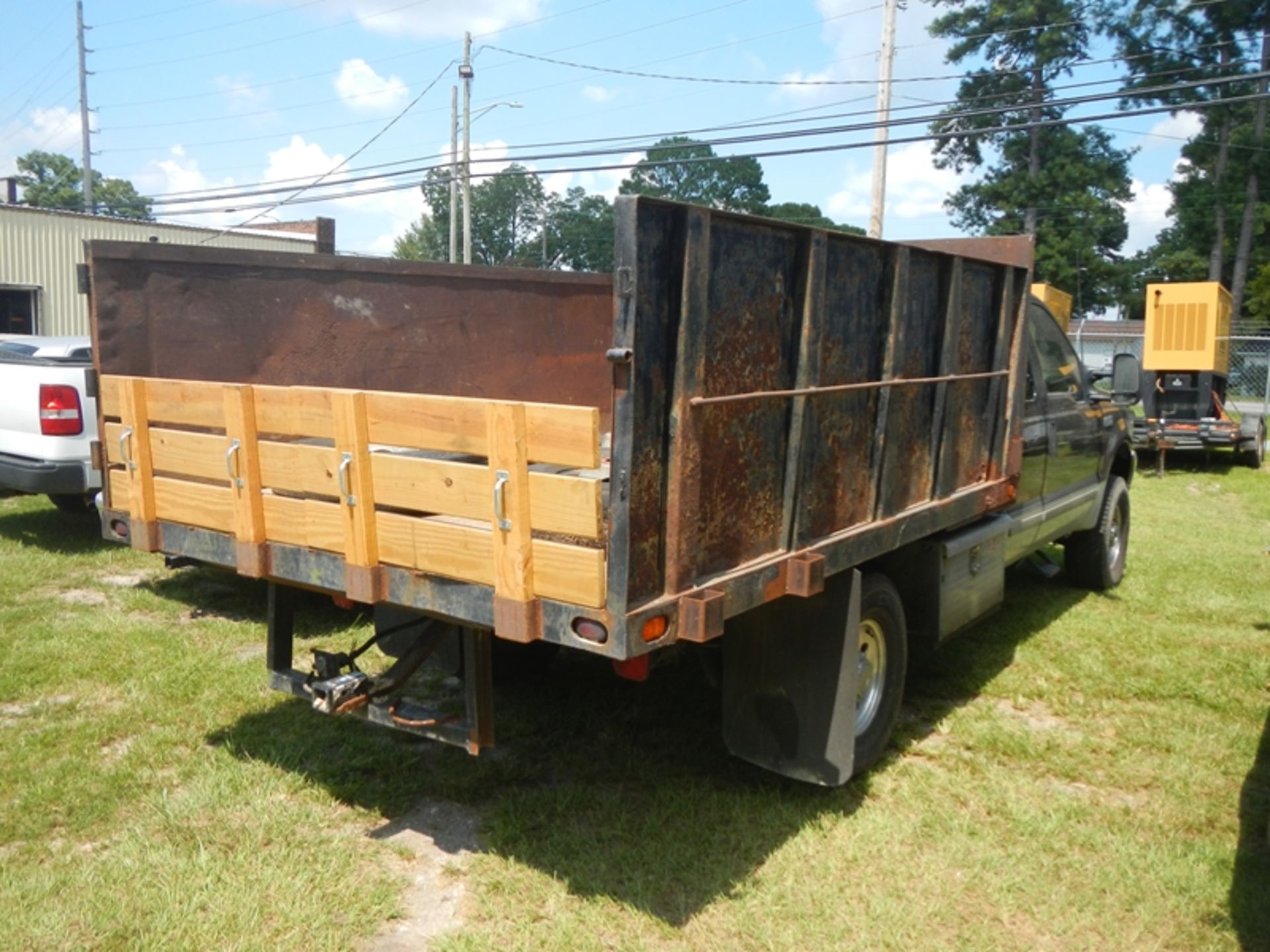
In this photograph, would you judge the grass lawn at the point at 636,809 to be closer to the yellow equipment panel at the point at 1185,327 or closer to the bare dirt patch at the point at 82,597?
the bare dirt patch at the point at 82,597

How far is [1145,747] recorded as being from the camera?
→ 4.73 metres

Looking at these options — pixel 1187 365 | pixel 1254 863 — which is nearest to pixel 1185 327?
pixel 1187 365

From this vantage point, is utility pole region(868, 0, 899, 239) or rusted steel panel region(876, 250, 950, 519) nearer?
rusted steel panel region(876, 250, 950, 519)

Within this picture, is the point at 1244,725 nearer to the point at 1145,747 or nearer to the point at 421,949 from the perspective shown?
the point at 1145,747

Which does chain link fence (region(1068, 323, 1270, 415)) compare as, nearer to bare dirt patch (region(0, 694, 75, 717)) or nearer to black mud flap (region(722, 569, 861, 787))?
black mud flap (region(722, 569, 861, 787))

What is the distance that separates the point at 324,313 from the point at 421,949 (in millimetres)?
2764

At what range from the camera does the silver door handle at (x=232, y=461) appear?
351 cm

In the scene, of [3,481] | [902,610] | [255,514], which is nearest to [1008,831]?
[902,610]

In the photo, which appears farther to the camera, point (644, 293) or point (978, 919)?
point (978, 919)

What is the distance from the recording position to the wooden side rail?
294 cm

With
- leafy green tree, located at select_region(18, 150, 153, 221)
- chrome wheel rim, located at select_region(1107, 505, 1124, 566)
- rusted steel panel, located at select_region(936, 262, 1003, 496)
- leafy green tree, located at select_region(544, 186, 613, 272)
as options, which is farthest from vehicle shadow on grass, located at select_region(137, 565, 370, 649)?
leafy green tree, located at select_region(18, 150, 153, 221)

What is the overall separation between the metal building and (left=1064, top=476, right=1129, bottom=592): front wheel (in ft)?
55.6

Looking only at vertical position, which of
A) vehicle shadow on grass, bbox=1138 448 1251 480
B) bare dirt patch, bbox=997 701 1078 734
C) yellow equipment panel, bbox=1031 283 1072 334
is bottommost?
vehicle shadow on grass, bbox=1138 448 1251 480

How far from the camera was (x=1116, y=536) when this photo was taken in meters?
7.77
